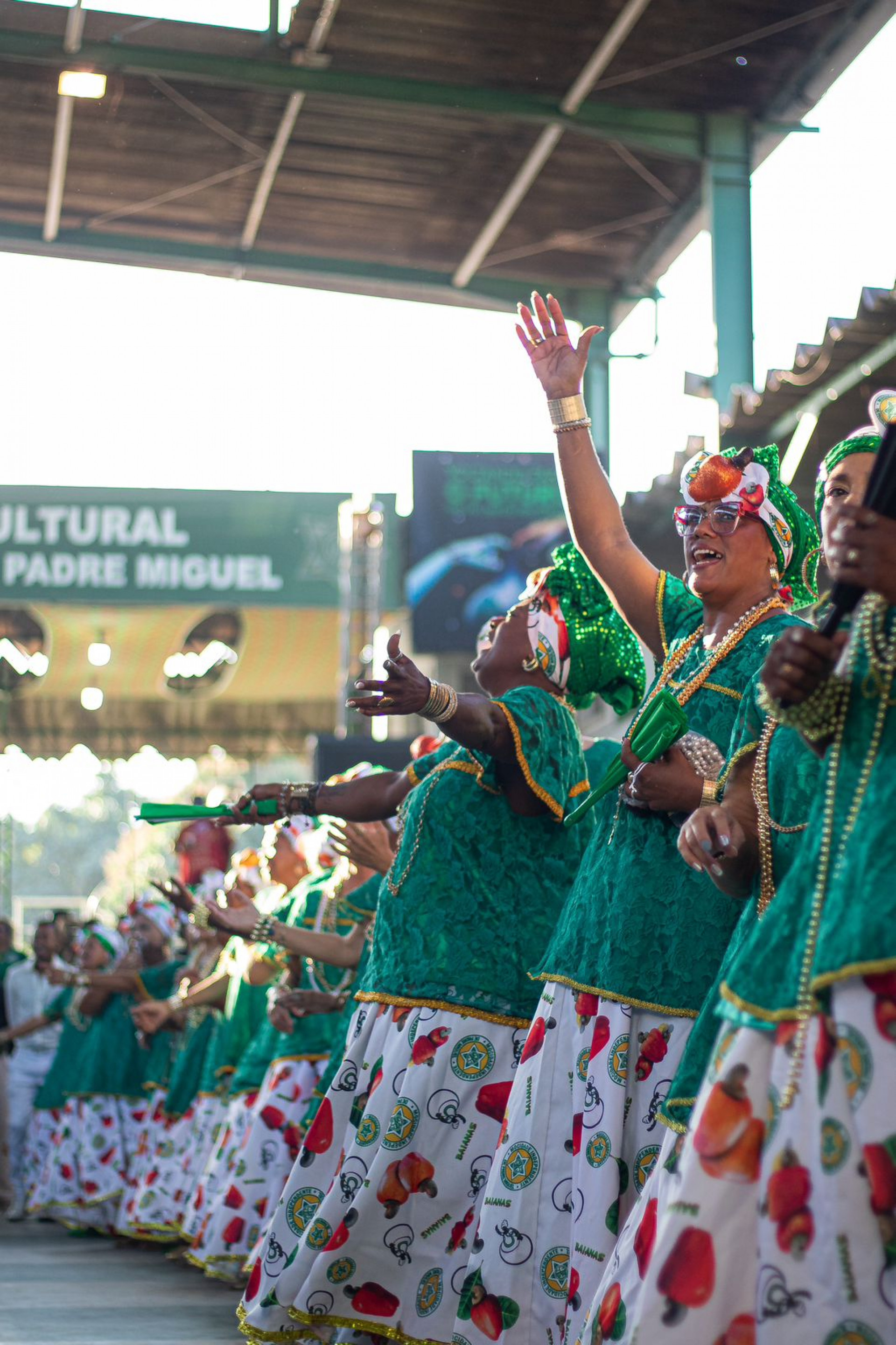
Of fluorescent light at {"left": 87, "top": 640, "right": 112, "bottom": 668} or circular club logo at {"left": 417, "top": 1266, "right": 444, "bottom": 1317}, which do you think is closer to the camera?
circular club logo at {"left": 417, "top": 1266, "right": 444, "bottom": 1317}

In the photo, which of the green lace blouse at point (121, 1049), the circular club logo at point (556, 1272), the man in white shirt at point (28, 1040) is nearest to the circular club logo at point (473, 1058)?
the circular club logo at point (556, 1272)

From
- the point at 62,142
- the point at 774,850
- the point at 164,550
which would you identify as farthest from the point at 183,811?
the point at 164,550

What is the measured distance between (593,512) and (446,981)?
116cm

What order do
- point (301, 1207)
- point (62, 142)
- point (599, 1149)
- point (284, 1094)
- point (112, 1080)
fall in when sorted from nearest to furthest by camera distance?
point (599, 1149), point (301, 1207), point (284, 1094), point (112, 1080), point (62, 142)

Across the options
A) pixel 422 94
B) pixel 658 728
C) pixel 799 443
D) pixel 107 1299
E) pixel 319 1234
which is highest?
pixel 422 94

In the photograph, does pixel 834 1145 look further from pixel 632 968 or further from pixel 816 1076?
pixel 632 968

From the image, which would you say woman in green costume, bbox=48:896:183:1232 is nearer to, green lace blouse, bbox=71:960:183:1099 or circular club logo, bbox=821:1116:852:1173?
green lace blouse, bbox=71:960:183:1099

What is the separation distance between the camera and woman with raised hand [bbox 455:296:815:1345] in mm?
3162

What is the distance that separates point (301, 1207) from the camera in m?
4.12

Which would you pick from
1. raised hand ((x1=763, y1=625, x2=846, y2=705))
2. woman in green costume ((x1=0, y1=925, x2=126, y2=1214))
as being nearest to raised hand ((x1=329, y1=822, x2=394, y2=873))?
raised hand ((x1=763, y1=625, x2=846, y2=705))

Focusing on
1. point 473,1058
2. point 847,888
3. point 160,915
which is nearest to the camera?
point 847,888

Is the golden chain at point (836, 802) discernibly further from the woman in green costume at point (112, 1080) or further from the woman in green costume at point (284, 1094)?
the woman in green costume at point (112, 1080)

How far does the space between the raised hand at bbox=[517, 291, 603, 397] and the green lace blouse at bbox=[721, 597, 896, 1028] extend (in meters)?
1.52

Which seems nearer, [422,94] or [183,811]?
[183,811]
